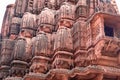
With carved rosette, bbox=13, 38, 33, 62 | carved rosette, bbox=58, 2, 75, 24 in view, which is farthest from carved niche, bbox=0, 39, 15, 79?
carved rosette, bbox=58, 2, 75, 24

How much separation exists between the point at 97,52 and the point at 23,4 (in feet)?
25.3

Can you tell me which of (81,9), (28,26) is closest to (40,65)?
(28,26)

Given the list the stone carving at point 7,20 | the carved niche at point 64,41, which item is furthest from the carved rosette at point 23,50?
the stone carving at point 7,20

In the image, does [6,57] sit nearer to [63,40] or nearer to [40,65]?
[40,65]

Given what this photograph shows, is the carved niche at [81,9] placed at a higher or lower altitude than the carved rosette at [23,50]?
higher

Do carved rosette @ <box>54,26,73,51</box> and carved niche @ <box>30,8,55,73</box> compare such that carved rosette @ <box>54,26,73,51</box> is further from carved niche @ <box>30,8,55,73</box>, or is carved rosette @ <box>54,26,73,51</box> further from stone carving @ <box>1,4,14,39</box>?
stone carving @ <box>1,4,14,39</box>

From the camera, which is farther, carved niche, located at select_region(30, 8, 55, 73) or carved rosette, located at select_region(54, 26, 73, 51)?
carved niche, located at select_region(30, 8, 55, 73)

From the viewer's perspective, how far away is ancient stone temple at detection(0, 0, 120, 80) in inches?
533

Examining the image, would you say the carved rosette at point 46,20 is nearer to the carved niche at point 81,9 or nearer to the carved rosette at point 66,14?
the carved rosette at point 66,14

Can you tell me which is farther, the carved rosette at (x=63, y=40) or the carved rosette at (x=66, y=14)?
the carved rosette at (x=66, y=14)

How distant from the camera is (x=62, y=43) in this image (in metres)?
14.6

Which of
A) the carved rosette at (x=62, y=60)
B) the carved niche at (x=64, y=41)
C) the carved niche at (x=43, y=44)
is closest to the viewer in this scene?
the carved rosette at (x=62, y=60)

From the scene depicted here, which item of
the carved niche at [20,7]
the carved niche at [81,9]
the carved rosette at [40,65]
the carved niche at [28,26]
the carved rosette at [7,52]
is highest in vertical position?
the carved niche at [20,7]

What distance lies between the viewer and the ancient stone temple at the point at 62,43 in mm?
13539
